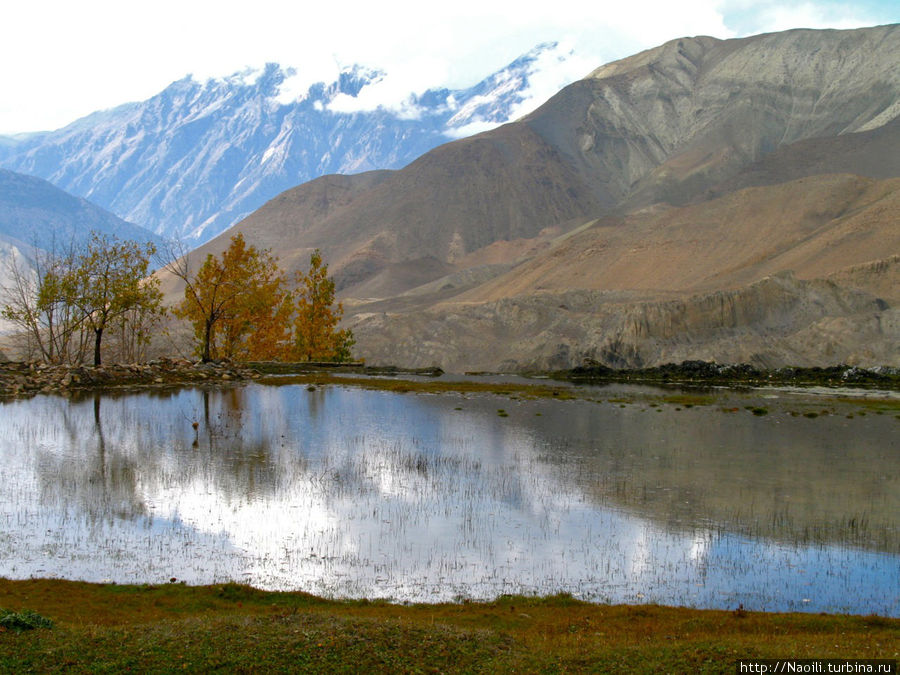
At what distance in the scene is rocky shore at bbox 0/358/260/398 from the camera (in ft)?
139

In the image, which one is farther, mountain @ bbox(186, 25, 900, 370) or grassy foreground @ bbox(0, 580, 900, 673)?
mountain @ bbox(186, 25, 900, 370)

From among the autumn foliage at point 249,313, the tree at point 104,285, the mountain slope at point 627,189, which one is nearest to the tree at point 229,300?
the autumn foliage at point 249,313

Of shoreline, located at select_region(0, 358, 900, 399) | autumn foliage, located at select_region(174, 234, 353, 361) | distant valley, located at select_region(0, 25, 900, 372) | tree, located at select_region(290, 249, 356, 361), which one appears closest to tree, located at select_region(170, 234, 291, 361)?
autumn foliage, located at select_region(174, 234, 353, 361)

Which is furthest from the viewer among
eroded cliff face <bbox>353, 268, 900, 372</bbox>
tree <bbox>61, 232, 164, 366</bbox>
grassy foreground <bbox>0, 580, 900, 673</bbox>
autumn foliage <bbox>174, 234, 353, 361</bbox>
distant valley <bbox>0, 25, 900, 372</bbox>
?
distant valley <bbox>0, 25, 900, 372</bbox>

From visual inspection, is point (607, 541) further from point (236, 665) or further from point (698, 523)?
point (236, 665)

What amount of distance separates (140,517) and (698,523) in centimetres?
1245

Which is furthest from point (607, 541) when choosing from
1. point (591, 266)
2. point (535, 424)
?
point (591, 266)

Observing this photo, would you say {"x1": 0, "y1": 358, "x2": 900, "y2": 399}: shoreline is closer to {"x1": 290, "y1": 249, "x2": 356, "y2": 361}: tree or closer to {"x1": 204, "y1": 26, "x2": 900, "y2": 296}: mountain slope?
{"x1": 290, "y1": 249, "x2": 356, "y2": 361}: tree

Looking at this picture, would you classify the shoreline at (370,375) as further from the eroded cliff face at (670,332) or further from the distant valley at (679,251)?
the distant valley at (679,251)

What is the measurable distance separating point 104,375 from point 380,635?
125 ft

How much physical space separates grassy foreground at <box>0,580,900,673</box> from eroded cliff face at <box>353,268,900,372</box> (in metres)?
57.0

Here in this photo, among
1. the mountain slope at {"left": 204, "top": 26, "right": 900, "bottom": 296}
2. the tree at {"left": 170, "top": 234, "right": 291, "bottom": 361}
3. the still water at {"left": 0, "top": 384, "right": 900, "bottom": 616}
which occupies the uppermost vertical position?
the mountain slope at {"left": 204, "top": 26, "right": 900, "bottom": 296}

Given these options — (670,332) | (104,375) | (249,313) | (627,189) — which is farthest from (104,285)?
(627,189)

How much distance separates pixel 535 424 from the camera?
35.6 m
